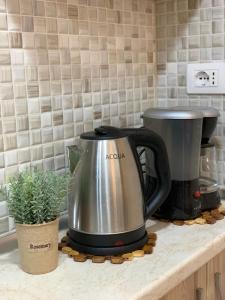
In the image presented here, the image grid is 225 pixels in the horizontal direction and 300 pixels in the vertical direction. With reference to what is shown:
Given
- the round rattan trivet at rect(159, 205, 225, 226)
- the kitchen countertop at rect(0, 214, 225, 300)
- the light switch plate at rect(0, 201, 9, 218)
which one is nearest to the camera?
the kitchen countertop at rect(0, 214, 225, 300)

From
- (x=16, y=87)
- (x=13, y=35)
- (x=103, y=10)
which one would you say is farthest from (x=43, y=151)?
(x=103, y=10)

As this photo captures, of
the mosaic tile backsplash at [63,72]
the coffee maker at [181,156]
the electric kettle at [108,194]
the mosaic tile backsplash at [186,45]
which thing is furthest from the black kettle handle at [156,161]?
the mosaic tile backsplash at [186,45]

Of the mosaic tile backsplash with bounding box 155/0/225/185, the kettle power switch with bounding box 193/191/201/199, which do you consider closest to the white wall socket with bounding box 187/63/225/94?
the mosaic tile backsplash with bounding box 155/0/225/185

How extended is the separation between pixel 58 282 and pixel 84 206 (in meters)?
0.17

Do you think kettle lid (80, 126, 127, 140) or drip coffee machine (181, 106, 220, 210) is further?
drip coffee machine (181, 106, 220, 210)

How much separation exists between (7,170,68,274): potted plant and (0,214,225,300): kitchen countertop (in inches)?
1.3

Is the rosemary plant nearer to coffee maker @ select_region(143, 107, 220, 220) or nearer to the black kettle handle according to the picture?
the black kettle handle

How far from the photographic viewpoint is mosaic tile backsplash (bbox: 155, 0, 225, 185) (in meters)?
1.32

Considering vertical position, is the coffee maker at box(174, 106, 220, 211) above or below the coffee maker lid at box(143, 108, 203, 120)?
below

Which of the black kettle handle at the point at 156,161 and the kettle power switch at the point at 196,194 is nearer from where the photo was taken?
the black kettle handle at the point at 156,161

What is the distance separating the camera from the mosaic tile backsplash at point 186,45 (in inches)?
51.8

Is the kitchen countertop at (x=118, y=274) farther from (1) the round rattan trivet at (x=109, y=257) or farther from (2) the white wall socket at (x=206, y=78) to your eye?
(2) the white wall socket at (x=206, y=78)

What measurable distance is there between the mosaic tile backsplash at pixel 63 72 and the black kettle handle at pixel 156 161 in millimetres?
242

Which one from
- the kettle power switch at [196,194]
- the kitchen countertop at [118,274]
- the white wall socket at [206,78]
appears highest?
the white wall socket at [206,78]
